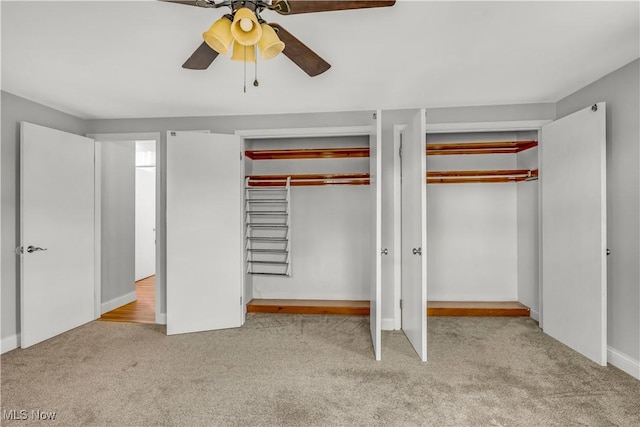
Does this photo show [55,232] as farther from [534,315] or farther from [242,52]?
[534,315]

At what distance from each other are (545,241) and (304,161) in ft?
9.48

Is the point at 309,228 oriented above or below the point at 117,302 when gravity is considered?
above

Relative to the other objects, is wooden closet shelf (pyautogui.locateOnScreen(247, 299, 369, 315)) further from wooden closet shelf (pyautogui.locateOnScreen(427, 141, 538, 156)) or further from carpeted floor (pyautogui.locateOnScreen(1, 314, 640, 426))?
wooden closet shelf (pyautogui.locateOnScreen(427, 141, 538, 156))

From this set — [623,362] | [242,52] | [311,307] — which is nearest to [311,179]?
[311,307]

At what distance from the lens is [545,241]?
3.36m

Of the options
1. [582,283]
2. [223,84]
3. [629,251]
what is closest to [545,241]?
[582,283]

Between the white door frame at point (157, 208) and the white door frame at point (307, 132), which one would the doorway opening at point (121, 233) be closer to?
the white door frame at point (157, 208)

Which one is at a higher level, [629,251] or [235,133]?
[235,133]

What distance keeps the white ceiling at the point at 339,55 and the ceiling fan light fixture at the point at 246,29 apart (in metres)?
0.54

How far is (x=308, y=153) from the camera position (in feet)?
13.6

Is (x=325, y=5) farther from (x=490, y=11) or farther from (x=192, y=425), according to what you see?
(x=192, y=425)

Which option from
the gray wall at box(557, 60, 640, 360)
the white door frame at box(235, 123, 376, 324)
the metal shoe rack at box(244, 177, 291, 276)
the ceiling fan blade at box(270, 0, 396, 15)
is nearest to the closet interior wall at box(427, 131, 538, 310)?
the white door frame at box(235, 123, 376, 324)

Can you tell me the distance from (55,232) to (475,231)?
478 centimetres

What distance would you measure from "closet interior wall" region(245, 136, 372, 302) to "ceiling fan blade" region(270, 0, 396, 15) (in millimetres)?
2896
